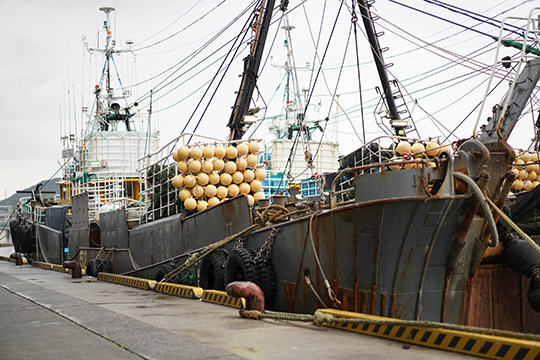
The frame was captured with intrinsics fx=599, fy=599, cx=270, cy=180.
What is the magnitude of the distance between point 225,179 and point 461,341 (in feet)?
24.4

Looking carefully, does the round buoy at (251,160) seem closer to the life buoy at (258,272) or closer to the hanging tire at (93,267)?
the life buoy at (258,272)

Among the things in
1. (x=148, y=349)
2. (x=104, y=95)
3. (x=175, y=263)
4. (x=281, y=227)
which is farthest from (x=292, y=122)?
(x=148, y=349)

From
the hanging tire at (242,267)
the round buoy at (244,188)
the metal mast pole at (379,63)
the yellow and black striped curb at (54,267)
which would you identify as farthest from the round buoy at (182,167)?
the yellow and black striped curb at (54,267)

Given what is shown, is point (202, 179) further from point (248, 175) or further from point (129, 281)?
point (129, 281)

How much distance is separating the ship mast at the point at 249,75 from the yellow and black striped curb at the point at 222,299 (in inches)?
223

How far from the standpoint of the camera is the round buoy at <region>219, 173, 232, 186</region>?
12.0 meters

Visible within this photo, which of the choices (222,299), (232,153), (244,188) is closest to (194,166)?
(232,153)

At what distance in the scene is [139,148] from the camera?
Result: 80.3ft

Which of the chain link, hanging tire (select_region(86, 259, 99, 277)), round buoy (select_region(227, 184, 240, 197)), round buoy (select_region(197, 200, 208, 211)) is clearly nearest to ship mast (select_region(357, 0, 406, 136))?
round buoy (select_region(227, 184, 240, 197))

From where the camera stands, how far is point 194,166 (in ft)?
38.4

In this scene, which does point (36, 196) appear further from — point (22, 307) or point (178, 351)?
point (178, 351)

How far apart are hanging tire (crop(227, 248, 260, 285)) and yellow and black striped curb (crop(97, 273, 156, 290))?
9.62 ft

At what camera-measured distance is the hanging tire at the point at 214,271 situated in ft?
34.1

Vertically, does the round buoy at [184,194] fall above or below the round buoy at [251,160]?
below
